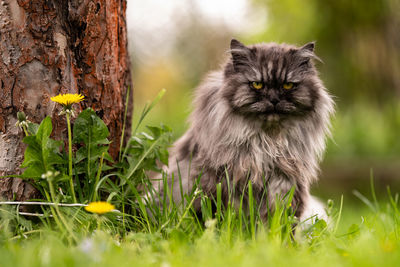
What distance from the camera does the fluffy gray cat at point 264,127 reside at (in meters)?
2.98

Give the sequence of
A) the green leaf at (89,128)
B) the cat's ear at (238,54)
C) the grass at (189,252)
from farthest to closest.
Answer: the cat's ear at (238,54) → the green leaf at (89,128) → the grass at (189,252)

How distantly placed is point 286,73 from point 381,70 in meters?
6.58

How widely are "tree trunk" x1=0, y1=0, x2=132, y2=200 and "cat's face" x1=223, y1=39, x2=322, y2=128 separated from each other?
35.5 inches

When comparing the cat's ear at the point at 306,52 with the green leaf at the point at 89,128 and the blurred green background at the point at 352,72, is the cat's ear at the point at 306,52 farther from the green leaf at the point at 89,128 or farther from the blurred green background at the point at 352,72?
the blurred green background at the point at 352,72

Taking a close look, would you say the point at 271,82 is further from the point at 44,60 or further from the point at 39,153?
the point at 39,153

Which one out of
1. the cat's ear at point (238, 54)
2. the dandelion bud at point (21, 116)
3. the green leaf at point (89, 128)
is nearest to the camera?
the dandelion bud at point (21, 116)

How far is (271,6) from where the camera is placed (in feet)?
31.1

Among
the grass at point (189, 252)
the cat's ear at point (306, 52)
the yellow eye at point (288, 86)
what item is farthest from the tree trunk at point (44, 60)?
the cat's ear at point (306, 52)

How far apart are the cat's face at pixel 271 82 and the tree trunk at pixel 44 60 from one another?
90 cm

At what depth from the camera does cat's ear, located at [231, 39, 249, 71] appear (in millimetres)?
3121

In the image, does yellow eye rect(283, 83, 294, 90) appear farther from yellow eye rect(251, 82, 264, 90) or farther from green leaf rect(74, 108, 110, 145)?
green leaf rect(74, 108, 110, 145)

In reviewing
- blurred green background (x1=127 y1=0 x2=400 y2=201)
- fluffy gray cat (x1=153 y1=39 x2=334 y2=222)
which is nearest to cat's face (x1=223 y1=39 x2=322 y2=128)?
fluffy gray cat (x1=153 y1=39 x2=334 y2=222)

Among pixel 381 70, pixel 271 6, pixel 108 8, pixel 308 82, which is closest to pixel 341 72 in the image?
pixel 381 70

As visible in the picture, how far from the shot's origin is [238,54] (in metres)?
3.13
